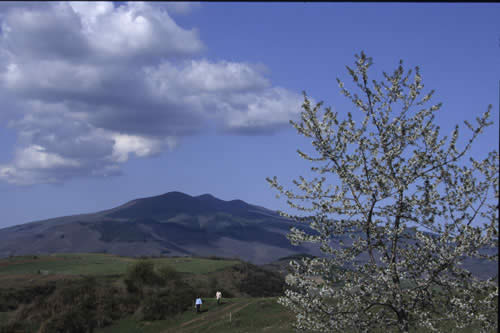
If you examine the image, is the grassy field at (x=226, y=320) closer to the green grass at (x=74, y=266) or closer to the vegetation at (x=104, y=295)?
the vegetation at (x=104, y=295)

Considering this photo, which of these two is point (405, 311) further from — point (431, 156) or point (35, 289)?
point (35, 289)

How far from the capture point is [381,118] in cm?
1316

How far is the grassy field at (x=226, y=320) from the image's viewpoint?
1418 inches

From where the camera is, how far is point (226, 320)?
39344 millimetres

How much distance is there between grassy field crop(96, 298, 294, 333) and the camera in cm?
3601

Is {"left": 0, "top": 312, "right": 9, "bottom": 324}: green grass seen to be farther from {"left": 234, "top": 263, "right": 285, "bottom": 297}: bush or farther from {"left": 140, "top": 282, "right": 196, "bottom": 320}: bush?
{"left": 234, "top": 263, "right": 285, "bottom": 297}: bush

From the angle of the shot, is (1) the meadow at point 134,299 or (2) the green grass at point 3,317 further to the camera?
(2) the green grass at point 3,317

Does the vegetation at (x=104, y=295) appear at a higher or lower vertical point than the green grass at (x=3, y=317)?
higher

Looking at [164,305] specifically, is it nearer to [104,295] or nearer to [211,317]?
[211,317]

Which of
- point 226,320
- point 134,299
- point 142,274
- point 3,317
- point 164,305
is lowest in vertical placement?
point 3,317

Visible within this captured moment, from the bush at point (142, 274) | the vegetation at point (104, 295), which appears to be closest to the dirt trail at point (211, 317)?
the vegetation at point (104, 295)

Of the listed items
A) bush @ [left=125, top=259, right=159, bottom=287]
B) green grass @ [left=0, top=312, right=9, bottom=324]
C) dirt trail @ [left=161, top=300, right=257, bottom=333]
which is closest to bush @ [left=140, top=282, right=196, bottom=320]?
dirt trail @ [left=161, top=300, right=257, bottom=333]

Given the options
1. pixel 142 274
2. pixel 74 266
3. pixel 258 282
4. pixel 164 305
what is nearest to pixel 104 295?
pixel 142 274

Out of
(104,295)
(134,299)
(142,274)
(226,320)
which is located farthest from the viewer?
(142,274)
